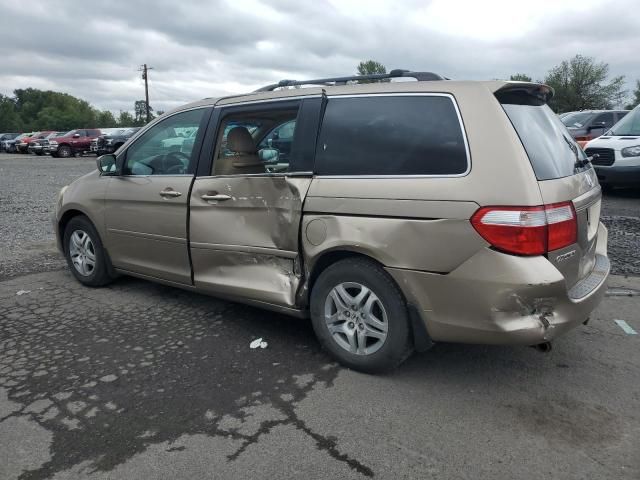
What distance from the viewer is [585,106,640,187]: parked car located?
390 inches

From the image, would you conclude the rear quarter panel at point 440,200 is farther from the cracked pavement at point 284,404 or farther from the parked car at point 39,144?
the parked car at point 39,144

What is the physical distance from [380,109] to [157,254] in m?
2.30

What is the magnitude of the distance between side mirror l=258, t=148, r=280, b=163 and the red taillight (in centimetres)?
172

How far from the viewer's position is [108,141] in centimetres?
3088

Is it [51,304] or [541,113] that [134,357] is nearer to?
[51,304]

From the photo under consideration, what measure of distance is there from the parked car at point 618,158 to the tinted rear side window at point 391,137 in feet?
27.5

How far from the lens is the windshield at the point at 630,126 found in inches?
422

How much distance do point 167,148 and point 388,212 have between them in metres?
2.39

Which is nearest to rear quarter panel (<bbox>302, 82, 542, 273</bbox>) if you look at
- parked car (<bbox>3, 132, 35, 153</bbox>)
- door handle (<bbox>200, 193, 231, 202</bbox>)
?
door handle (<bbox>200, 193, 231, 202</bbox>)

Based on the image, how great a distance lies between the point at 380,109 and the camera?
3.33 m

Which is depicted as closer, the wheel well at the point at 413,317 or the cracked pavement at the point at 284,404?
the cracked pavement at the point at 284,404

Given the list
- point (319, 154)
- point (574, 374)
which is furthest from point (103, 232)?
point (574, 374)

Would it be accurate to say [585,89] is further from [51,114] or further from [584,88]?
[51,114]

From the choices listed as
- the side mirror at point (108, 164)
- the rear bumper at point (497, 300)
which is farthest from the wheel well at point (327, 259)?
the side mirror at point (108, 164)
